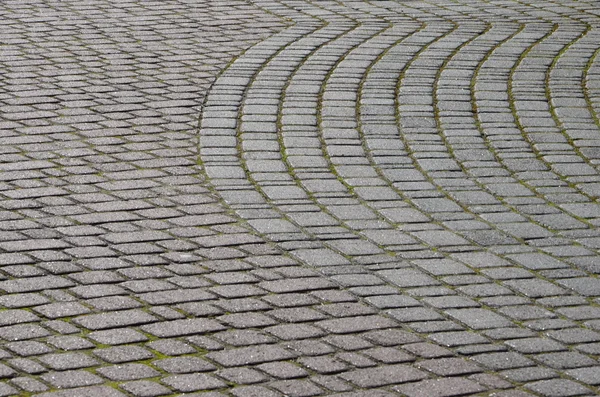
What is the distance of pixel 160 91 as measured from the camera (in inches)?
302

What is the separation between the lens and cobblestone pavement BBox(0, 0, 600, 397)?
13.7ft

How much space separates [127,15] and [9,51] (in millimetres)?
1582

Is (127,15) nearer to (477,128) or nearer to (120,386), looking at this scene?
(477,128)

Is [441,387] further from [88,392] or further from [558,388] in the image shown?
[88,392]

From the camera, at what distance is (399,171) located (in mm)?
6258

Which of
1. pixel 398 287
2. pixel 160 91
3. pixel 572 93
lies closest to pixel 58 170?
pixel 160 91

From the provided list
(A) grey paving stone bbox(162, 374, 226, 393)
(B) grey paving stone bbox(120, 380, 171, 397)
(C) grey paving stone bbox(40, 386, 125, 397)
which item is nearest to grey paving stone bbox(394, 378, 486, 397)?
(A) grey paving stone bbox(162, 374, 226, 393)

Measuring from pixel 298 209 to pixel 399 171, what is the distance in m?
0.85

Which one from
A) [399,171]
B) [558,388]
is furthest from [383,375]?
[399,171]

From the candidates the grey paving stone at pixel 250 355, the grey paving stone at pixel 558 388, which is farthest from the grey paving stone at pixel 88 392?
the grey paving stone at pixel 558 388

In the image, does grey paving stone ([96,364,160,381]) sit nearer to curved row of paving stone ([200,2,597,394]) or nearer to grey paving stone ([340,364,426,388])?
grey paving stone ([340,364,426,388])

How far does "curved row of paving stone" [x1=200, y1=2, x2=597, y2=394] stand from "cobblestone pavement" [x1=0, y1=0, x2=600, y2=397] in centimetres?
2

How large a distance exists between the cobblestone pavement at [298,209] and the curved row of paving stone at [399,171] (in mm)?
19

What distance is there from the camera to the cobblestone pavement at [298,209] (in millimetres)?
4180
